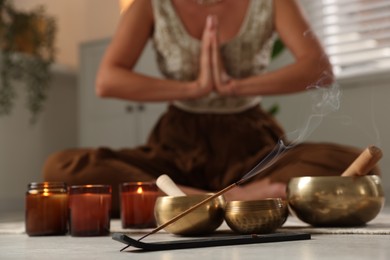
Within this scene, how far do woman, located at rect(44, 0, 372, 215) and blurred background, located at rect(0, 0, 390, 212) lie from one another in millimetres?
736

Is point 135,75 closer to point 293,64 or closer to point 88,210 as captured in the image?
point 293,64

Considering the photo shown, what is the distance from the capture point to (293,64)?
1821 millimetres

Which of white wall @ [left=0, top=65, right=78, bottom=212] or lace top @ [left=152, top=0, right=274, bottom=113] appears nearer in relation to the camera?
lace top @ [left=152, top=0, right=274, bottom=113]

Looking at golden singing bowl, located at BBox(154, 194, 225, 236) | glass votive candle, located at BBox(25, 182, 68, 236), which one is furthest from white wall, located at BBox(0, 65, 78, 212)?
golden singing bowl, located at BBox(154, 194, 225, 236)

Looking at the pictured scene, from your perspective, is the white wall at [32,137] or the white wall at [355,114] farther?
the white wall at [32,137]

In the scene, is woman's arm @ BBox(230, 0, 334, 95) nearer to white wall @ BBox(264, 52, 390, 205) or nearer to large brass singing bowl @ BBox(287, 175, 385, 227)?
large brass singing bowl @ BBox(287, 175, 385, 227)

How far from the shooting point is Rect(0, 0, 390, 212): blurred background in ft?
9.39

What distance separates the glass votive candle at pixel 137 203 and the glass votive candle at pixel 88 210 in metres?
0.09

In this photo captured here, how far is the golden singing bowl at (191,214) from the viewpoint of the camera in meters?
1.05

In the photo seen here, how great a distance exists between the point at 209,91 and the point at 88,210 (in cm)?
71

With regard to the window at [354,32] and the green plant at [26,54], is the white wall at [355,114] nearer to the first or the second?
the window at [354,32]

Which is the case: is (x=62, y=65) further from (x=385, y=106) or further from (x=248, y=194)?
(x=248, y=194)

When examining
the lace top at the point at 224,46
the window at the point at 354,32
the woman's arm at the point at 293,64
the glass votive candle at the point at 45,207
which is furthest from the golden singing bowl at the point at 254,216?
the window at the point at 354,32

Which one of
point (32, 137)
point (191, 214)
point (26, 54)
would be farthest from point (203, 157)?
point (32, 137)
